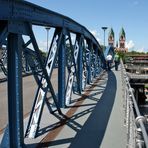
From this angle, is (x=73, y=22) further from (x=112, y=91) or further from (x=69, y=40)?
(x=112, y=91)

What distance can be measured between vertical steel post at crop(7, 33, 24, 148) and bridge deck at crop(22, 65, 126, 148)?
67cm

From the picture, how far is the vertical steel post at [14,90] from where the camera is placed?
6.77m

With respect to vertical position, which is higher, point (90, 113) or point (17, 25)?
point (17, 25)

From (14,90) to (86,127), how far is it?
9.34ft

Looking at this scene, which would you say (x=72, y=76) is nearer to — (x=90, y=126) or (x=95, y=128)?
(x=90, y=126)

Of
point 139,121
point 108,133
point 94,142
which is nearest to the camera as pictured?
point 139,121

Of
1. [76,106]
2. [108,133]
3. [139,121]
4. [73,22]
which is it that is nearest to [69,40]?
[73,22]

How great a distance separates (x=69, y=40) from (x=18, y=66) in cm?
535

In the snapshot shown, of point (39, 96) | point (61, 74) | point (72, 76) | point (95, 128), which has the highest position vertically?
point (61, 74)

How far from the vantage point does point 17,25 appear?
6.77 meters

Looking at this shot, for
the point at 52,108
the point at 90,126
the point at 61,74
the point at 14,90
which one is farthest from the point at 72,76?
the point at 14,90

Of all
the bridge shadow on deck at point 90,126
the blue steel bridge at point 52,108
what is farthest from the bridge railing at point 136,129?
the bridge shadow on deck at point 90,126

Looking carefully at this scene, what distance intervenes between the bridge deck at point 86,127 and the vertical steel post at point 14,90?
0.67 metres

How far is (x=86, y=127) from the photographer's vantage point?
29.9 ft
